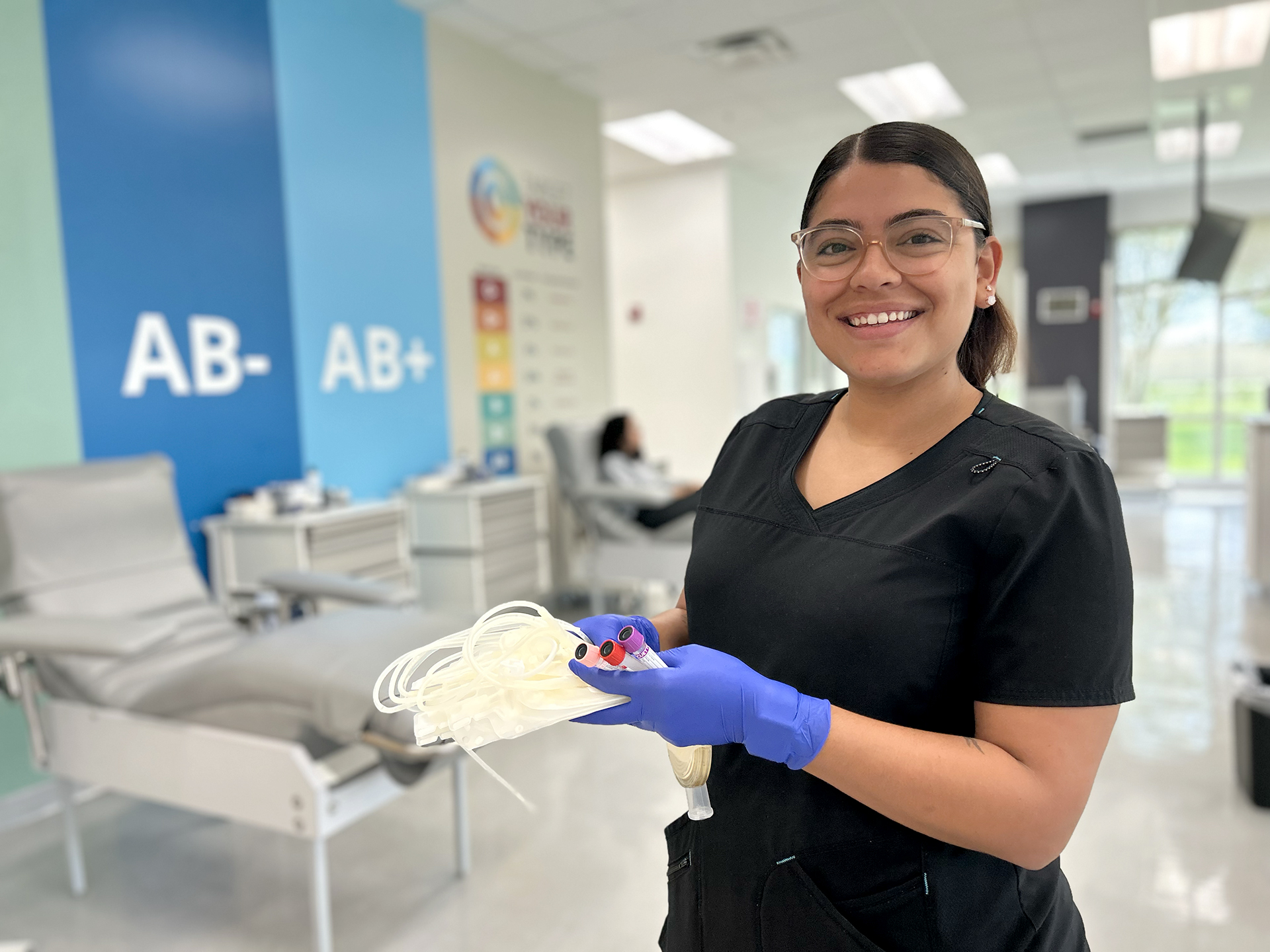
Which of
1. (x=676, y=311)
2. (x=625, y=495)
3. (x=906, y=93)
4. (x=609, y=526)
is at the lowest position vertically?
(x=609, y=526)

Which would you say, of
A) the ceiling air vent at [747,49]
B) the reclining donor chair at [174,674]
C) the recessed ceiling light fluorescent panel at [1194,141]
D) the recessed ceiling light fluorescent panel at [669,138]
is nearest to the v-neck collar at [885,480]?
the reclining donor chair at [174,674]

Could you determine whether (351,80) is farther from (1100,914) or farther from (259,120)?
(1100,914)

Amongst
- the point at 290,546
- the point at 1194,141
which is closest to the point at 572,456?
the point at 290,546

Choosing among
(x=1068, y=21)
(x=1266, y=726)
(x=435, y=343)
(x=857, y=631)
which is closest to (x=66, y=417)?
Answer: (x=435, y=343)

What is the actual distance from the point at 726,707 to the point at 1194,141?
862cm

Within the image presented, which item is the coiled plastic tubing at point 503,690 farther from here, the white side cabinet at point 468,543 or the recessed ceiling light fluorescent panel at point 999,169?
the recessed ceiling light fluorescent panel at point 999,169

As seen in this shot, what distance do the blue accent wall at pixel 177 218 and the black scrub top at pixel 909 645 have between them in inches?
105

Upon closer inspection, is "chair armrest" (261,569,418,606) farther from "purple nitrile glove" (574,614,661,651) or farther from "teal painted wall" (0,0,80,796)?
"purple nitrile glove" (574,614,661,651)

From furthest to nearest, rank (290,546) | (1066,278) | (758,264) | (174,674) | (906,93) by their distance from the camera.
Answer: (1066,278) → (758,264) → (906,93) → (290,546) → (174,674)

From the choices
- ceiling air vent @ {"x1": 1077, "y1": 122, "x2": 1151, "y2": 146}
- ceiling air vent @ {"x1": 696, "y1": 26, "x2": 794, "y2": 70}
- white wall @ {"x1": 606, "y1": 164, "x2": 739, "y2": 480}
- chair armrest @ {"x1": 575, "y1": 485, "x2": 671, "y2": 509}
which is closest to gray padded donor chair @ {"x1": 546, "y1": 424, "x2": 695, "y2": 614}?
chair armrest @ {"x1": 575, "y1": 485, "x2": 671, "y2": 509}

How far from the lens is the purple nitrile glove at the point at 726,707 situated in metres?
0.73

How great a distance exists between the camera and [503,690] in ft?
2.67

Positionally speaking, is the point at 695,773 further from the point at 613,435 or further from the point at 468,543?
the point at 613,435

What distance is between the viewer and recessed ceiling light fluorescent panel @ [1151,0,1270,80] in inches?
186
